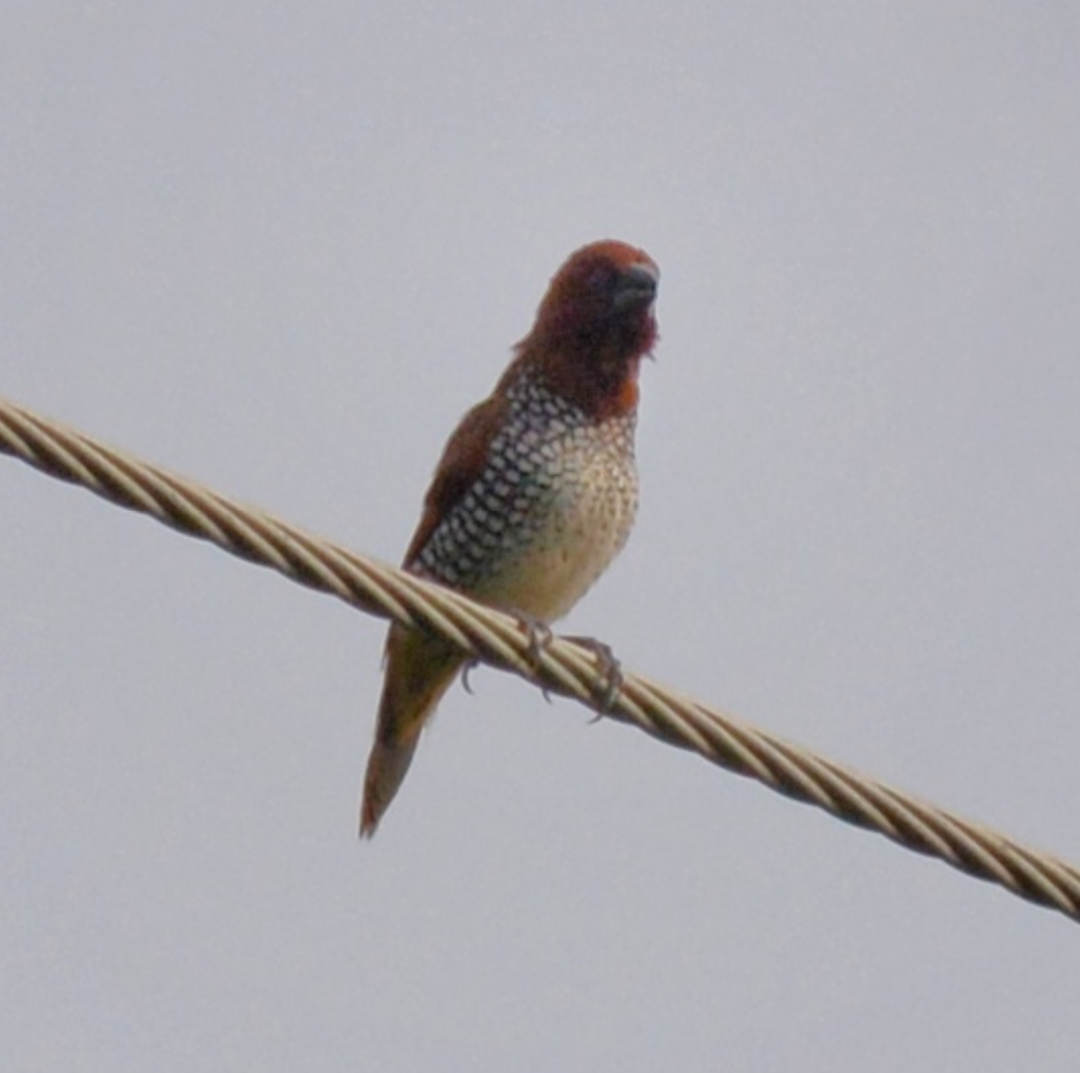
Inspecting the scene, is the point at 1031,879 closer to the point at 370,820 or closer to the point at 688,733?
the point at 688,733

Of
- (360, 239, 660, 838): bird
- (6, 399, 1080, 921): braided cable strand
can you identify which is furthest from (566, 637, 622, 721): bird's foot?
(360, 239, 660, 838): bird

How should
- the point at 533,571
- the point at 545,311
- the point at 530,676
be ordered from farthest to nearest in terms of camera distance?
the point at 545,311 < the point at 533,571 < the point at 530,676

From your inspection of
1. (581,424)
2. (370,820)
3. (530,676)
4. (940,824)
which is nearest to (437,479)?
(581,424)

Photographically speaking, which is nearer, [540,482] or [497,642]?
[497,642]

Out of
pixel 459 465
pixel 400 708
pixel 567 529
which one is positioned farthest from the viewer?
pixel 400 708

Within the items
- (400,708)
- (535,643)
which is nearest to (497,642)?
(535,643)

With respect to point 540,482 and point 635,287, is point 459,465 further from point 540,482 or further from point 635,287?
point 635,287
